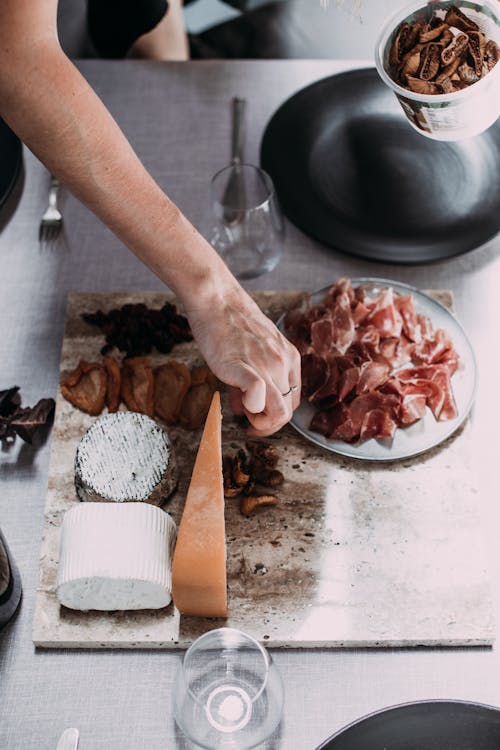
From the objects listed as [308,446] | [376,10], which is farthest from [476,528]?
[376,10]

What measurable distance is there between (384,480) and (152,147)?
84 cm

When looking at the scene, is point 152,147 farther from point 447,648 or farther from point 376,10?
point 447,648

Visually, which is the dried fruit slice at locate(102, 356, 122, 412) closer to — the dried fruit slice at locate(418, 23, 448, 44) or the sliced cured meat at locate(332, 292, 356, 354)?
the sliced cured meat at locate(332, 292, 356, 354)

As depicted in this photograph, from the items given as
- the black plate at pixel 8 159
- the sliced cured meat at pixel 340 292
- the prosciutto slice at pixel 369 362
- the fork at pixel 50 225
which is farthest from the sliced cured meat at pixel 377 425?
the black plate at pixel 8 159

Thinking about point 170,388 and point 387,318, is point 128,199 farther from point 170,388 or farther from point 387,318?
point 387,318

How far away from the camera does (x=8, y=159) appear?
5.35ft

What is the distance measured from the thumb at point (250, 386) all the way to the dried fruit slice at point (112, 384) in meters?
0.22

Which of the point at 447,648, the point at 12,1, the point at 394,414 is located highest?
the point at 12,1

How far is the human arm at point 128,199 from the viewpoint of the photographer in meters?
1.13

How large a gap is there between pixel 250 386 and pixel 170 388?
0.67ft

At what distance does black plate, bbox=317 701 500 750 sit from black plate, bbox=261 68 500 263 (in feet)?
2.51

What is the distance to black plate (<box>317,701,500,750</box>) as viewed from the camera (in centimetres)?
103

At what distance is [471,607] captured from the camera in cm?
116

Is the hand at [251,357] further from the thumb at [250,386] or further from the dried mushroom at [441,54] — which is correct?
the dried mushroom at [441,54]
